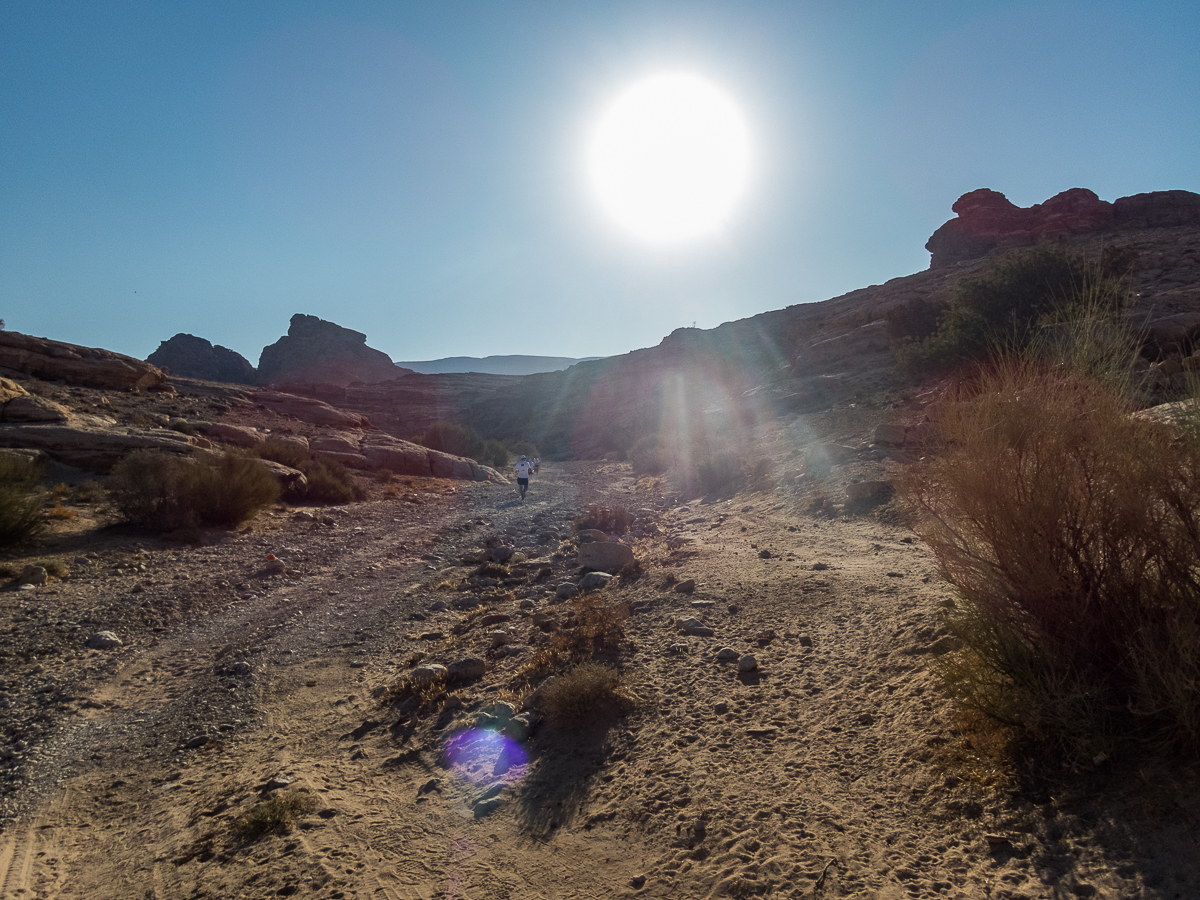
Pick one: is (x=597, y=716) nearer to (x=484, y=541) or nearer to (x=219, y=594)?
(x=219, y=594)

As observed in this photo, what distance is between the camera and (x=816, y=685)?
193 inches

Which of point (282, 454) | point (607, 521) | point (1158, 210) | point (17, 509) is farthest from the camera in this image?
point (1158, 210)

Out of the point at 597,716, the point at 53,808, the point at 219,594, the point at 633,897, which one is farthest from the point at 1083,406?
the point at 219,594

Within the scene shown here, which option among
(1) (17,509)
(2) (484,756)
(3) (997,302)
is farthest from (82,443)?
(3) (997,302)

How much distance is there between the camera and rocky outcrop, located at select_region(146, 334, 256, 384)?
83625 mm

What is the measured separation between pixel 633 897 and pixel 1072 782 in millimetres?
2260

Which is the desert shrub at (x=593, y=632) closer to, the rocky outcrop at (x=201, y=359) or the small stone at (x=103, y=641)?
the small stone at (x=103, y=641)

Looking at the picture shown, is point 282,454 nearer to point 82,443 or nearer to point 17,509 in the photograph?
point 82,443

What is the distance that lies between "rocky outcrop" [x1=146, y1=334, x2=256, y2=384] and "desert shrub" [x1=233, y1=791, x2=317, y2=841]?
93.1 metres

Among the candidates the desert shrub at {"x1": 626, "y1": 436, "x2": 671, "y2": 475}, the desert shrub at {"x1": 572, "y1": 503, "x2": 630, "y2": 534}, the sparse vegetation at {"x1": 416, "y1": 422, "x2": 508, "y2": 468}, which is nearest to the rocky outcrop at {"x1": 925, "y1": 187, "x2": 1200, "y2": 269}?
the desert shrub at {"x1": 626, "y1": 436, "x2": 671, "y2": 475}

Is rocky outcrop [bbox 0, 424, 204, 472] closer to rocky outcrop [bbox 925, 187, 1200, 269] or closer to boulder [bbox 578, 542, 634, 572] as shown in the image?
boulder [bbox 578, 542, 634, 572]

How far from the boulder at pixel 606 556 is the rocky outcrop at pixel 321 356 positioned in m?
86.4

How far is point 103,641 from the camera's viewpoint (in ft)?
22.9

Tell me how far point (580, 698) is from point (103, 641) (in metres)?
5.92
